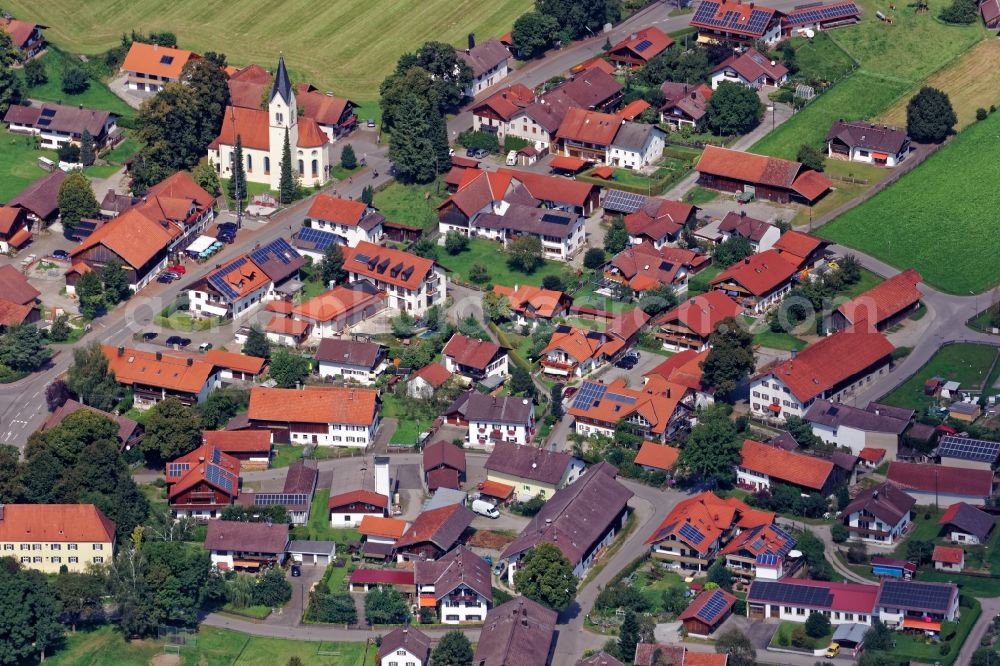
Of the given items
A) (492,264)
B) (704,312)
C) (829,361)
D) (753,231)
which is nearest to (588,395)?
(704,312)

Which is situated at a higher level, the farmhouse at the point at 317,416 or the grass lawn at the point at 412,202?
the grass lawn at the point at 412,202

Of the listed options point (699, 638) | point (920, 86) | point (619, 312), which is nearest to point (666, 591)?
point (699, 638)

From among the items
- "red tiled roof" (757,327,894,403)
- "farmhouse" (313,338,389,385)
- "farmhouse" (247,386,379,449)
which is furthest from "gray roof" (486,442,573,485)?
"red tiled roof" (757,327,894,403)

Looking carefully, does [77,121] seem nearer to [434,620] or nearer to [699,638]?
[434,620]

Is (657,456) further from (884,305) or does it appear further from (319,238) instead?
(319,238)

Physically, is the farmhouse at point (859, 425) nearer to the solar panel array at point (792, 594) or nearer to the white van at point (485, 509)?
the solar panel array at point (792, 594)

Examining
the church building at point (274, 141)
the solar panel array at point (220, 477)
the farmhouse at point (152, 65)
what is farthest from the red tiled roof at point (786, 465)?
the farmhouse at point (152, 65)

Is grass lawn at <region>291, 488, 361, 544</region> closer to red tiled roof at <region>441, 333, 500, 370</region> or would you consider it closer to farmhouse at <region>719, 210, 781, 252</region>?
red tiled roof at <region>441, 333, 500, 370</region>
